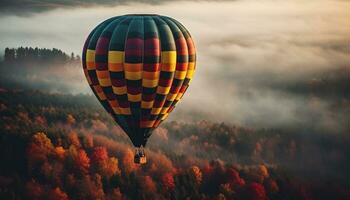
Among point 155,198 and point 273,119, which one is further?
point 273,119

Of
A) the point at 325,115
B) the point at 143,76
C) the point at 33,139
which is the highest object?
the point at 143,76

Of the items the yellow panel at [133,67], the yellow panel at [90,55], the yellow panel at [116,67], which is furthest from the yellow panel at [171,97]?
the yellow panel at [90,55]

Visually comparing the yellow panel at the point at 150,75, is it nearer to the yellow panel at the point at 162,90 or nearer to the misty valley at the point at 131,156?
the yellow panel at the point at 162,90

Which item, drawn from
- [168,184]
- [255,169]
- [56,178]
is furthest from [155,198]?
[255,169]

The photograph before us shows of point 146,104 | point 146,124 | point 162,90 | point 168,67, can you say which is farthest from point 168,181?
point 168,67

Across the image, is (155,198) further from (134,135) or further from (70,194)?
(134,135)

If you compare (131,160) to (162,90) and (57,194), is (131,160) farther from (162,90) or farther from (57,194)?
(162,90)

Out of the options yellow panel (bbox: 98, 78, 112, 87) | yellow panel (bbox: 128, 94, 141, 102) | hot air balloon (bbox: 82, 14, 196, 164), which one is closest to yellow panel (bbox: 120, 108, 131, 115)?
hot air balloon (bbox: 82, 14, 196, 164)
